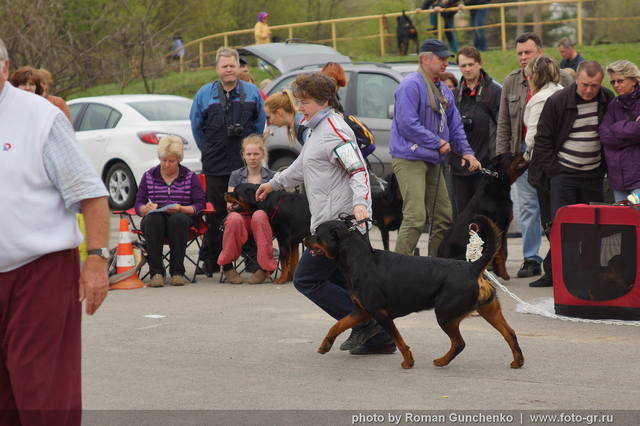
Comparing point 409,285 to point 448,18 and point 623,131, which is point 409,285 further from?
point 448,18

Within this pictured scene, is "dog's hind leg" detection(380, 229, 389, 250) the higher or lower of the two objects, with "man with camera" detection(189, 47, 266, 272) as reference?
lower

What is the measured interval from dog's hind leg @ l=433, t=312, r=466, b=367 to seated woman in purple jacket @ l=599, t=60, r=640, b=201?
2.80 m

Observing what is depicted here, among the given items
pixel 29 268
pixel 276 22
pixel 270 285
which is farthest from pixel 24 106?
pixel 276 22

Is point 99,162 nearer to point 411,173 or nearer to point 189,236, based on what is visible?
point 189,236

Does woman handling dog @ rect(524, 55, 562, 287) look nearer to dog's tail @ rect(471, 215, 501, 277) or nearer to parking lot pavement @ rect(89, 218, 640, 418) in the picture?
parking lot pavement @ rect(89, 218, 640, 418)

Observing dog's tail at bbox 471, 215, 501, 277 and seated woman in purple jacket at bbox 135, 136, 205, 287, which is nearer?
dog's tail at bbox 471, 215, 501, 277

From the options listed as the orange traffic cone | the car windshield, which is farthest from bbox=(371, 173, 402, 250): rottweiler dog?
the car windshield

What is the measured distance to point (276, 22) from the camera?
43500 millimetres

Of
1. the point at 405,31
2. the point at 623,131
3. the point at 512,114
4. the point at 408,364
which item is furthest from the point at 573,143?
the point at 405,31

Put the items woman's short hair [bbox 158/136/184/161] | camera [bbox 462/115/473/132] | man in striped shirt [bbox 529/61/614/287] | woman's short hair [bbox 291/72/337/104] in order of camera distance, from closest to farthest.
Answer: woman's short hair [bbox 291/72/337/104] < man in striped shirt [bbox 529/61/614/287] < woman's short hair [bbox 158/136/184/161] < camera [bbox 462/115/473/132]

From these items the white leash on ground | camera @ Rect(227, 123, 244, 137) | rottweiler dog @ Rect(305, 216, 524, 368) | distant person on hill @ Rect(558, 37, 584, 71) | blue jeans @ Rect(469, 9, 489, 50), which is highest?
blue jeans @ Rect(469, 9, 489, 50)

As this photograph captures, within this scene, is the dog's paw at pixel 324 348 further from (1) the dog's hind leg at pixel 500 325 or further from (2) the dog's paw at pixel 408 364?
(1) the dog's hind leg at pixel 500 325

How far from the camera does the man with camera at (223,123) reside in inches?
404

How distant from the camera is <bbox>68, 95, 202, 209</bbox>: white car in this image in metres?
15.3
